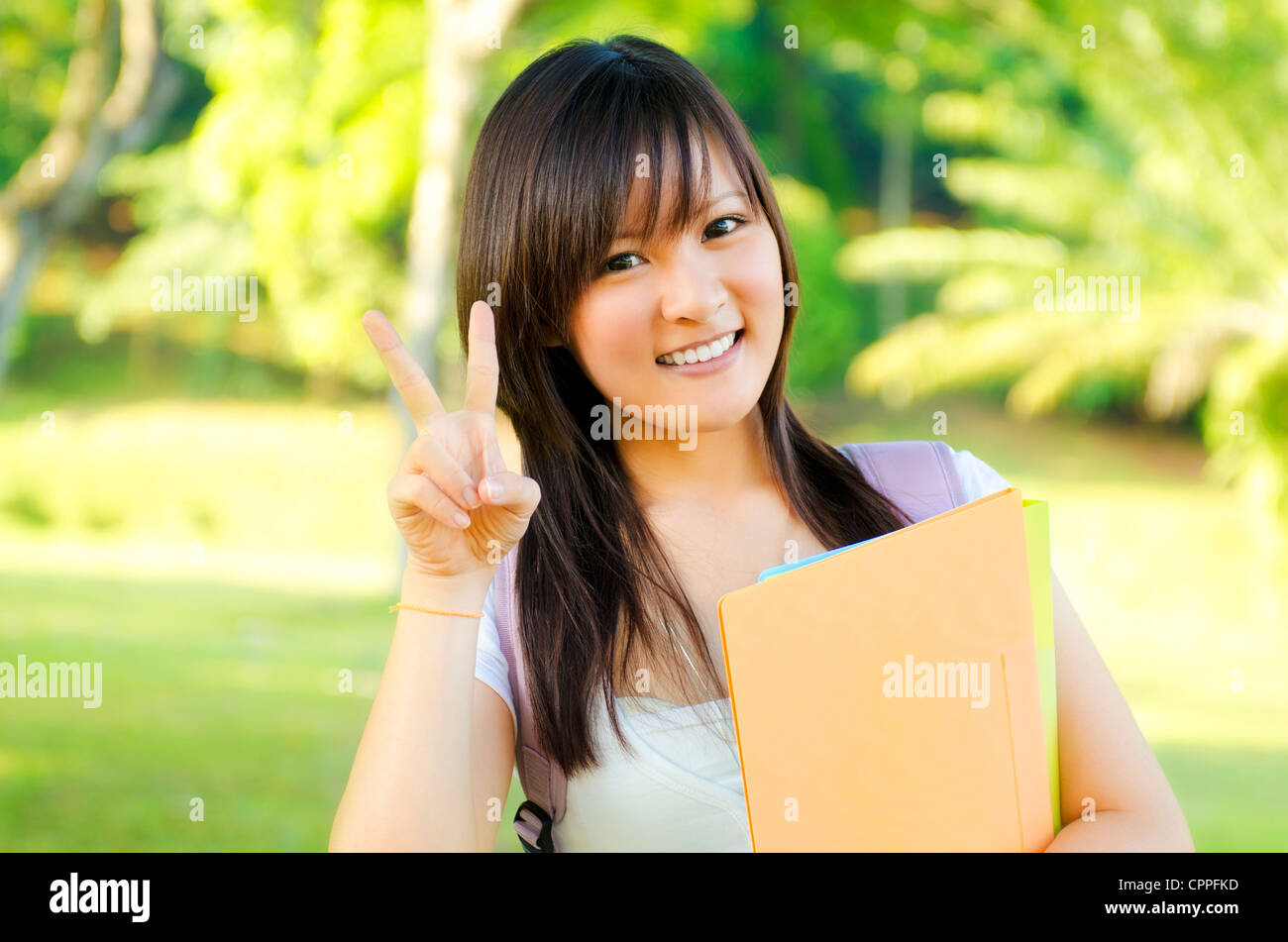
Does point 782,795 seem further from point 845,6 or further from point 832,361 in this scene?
point 832,361

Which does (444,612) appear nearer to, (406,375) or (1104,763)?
(406,375)

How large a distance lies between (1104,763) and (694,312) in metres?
0.59

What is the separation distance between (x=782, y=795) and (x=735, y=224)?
1.99ft

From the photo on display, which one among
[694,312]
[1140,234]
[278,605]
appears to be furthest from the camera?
[1140,234]

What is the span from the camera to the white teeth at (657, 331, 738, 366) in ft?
4.04

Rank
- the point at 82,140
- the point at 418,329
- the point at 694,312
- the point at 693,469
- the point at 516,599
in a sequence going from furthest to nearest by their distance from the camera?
the point at 418,329, the point at 82,140, the point at 693,469, the point at 516,599, the point at 694,312

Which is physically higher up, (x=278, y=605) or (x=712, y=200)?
(x=278, y=605)

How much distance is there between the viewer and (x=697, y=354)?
48.5 inches

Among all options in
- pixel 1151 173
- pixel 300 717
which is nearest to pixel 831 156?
pixel 1151 173

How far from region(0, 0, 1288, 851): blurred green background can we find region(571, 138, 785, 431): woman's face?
36cm

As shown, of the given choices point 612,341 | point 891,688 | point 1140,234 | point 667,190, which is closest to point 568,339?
point 612,341

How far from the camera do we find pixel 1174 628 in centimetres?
→ 943

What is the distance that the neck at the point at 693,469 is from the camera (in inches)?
56.0

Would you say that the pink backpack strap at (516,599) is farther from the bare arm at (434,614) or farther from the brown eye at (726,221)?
the brown eye at (726,221)
